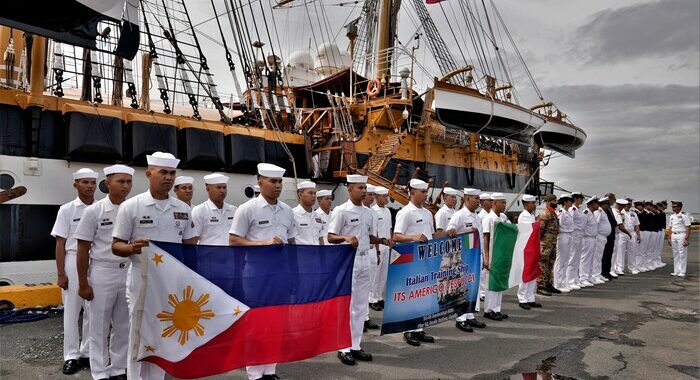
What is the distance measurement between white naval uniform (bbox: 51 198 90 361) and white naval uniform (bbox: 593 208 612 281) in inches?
404

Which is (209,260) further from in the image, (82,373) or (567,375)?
(567,375)

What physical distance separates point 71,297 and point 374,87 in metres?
11.5

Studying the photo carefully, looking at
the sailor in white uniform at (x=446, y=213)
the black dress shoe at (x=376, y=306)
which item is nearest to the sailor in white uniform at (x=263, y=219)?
the sailor in white uniform at (x=446, y=213)

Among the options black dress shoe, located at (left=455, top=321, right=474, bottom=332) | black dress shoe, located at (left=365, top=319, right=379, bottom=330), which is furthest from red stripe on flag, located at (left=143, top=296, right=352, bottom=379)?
black dress shoe, located at (left=455, top=321, right=474, bottom=332)

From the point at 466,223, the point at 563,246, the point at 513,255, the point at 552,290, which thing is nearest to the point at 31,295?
the point at 466,223

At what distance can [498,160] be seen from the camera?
63.1 feet

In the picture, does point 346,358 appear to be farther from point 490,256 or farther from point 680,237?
point 680,237

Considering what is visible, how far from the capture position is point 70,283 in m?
4.30

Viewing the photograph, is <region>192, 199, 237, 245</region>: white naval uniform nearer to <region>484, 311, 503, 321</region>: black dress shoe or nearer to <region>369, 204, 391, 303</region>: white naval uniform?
<region>369, 204, 391, 303</region>: white naval uniform

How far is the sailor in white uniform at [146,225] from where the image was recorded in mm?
3295

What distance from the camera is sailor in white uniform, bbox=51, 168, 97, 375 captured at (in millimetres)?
4254

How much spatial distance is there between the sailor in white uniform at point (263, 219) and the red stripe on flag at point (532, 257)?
4794 millimetres

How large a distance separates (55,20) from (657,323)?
834 cm

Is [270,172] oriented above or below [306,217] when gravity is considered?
above
